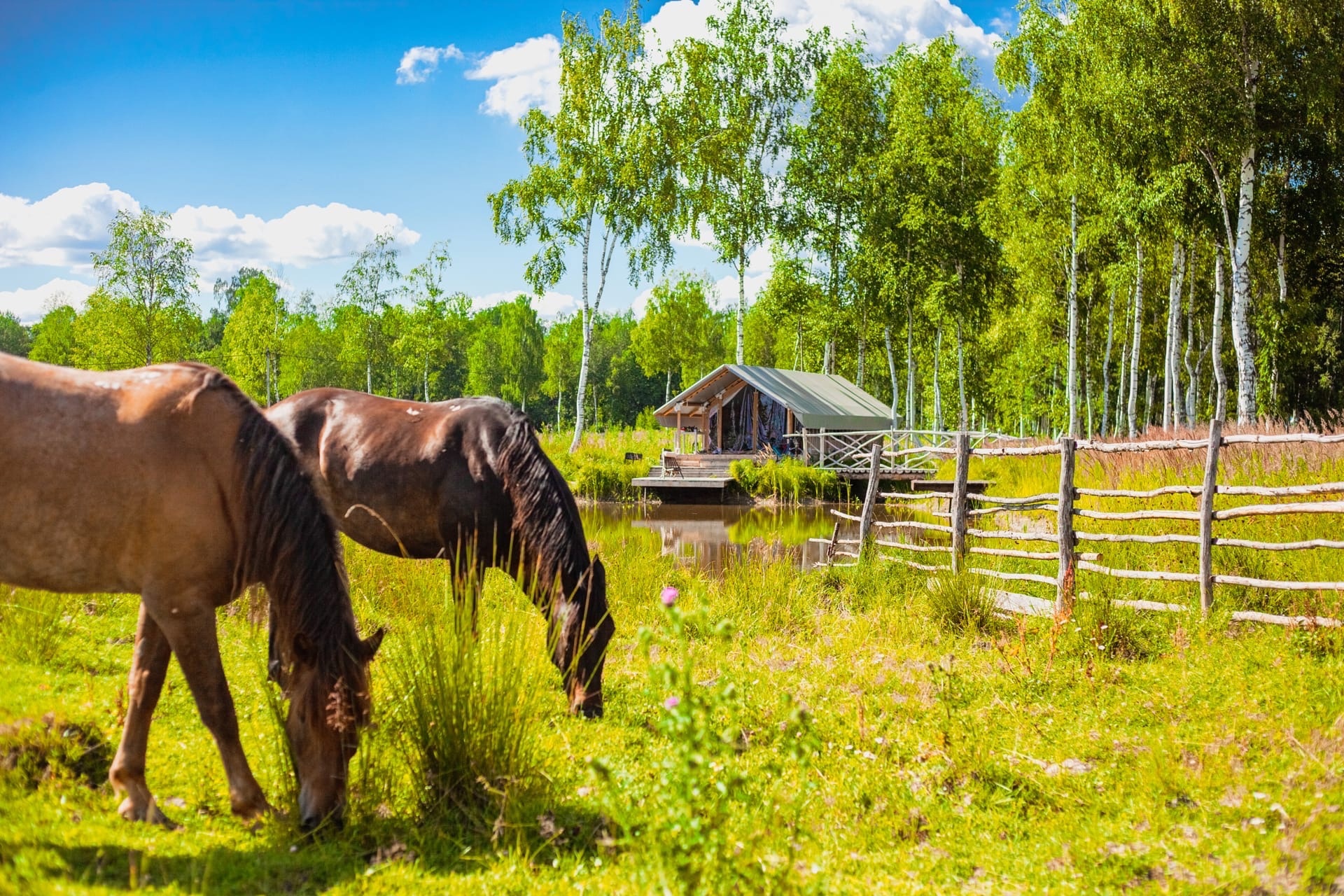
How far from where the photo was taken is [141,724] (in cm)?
293

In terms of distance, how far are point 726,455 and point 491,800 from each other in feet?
77.7

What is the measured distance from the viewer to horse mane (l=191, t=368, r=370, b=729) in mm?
2891

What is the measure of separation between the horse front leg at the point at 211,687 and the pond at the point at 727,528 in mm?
6391

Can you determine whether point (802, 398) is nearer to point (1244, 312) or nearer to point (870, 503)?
point (1244, 312)

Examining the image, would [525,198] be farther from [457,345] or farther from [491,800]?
[457,345]

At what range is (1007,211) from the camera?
25.8 m

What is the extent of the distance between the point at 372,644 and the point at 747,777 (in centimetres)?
141

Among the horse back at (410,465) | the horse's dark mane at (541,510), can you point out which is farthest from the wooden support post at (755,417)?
the horse's dark mane at (541,510)

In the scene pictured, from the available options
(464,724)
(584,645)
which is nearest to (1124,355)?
(584,645)

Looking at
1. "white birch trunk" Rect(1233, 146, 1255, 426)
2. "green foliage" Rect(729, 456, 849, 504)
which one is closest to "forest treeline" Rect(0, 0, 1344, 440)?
"white birch trunk" Rect(1233, 146, 1255, 426)

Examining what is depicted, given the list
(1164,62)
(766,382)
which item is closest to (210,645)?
(1164,62)

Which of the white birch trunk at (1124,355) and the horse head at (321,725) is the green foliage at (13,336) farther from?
the horse head at (321,725)

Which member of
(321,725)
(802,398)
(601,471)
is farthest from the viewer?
(802,398)

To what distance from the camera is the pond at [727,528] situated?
12125 millimetres
